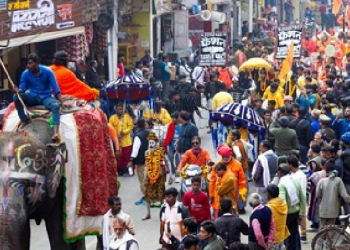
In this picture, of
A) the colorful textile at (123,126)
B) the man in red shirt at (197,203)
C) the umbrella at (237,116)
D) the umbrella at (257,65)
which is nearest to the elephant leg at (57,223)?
the man in red shirt at (197,203)

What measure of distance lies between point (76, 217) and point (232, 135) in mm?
5670

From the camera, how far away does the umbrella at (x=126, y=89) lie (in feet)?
72.0

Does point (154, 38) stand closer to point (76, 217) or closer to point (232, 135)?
point (232, 135)

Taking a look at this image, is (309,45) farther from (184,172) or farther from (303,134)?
(184,172)

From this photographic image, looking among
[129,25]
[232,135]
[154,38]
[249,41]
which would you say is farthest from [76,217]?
[249,41]

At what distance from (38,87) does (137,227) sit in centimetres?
488

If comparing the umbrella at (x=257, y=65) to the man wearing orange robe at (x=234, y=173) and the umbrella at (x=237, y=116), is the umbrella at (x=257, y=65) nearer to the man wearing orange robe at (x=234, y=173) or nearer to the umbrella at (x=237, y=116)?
the umbrella at (x=237, y=116)

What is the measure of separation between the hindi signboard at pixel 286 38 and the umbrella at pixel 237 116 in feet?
36.0

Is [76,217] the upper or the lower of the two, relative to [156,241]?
upper

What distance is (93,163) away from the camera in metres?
13.3

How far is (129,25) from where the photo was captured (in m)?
34.4

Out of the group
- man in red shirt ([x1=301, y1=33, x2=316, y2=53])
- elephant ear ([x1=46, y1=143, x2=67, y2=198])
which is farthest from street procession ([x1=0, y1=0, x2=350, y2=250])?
man in red shirt ([x1=301, y1=33, x2=316, y2=53])

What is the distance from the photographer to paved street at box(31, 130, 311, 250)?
634 inches

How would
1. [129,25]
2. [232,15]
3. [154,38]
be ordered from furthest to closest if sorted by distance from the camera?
1. [232,15]
2. [154,38]
3. [129,25]
